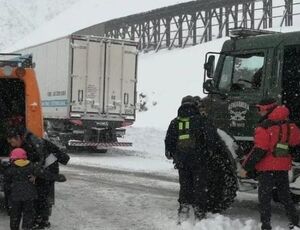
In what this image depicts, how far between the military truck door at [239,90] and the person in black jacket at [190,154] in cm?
90

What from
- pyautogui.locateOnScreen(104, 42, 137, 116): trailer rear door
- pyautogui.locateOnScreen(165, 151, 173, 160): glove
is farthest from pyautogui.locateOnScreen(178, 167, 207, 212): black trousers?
pyautogui.locateOnScreen(104, 42, 137, 116): trailer rear door

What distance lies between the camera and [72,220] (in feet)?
28.4

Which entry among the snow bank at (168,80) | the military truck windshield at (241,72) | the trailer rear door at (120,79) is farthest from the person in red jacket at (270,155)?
the snow bank at (168,80)

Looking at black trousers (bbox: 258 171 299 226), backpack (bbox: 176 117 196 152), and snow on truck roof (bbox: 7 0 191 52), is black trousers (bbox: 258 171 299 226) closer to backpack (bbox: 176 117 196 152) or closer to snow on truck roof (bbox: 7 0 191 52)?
backpack (bbox: 176 117 196 152)

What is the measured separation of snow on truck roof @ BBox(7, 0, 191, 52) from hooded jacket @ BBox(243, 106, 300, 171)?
100 feet

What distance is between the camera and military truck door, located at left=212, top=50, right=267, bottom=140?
885 centimetres

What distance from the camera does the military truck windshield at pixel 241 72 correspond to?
8906 millimetres

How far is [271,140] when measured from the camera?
299 inches

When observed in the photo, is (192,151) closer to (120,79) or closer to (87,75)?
(87,75)

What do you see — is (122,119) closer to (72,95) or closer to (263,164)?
(72,95)

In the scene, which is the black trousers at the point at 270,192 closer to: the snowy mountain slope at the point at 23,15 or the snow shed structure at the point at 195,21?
the snow shed structure at the point at 195,21

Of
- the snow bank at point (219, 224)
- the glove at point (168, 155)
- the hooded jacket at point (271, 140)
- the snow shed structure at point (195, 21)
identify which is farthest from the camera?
the snow shed structure at point (195, 21)

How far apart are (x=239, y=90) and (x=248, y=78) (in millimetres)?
225

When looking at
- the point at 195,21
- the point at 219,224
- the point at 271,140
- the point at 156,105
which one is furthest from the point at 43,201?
the point at 195,21
